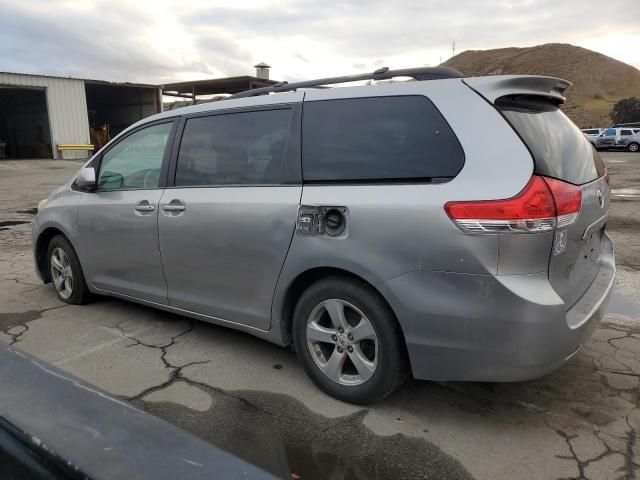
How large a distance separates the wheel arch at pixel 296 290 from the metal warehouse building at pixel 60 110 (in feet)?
91.0

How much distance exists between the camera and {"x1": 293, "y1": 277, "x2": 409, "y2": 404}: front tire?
8.93ft

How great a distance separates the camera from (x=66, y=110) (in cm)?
2847

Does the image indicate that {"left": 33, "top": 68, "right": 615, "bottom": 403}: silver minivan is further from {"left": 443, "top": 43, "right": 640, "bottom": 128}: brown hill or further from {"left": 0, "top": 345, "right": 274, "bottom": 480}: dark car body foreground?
{"left": 443, "top": 43, "right": 640, "bottom": 128}: brown hill

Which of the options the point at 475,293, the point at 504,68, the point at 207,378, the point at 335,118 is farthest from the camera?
the point at 504,68

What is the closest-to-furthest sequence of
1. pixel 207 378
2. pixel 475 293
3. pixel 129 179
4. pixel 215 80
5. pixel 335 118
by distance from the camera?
pixel 475 293
pixel 335 118
pixel 207 378
pixel 129 179
pixel 215 80

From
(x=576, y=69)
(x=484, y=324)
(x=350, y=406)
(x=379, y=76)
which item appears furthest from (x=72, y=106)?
(x=576, y=69)

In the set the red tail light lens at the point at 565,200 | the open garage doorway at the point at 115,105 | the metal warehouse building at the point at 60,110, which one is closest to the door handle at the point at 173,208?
the red tail light lens at the point at 565,200

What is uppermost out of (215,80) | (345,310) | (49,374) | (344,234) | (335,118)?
(215,80)

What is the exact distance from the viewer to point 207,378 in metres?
3.33

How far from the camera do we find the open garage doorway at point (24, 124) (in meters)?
30.5

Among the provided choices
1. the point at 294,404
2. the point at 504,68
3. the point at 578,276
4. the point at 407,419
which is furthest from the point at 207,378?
the point at 504,68

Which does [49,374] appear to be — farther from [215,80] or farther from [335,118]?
[215,80]

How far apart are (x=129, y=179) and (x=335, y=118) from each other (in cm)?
199

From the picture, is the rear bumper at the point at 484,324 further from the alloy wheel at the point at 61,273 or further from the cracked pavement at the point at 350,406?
the alloy wheel at the point at 61,273
